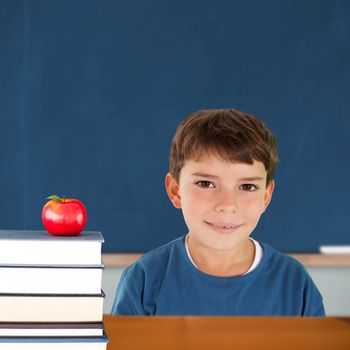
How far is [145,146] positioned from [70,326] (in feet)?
8.82

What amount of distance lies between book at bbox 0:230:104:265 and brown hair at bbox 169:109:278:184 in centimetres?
71

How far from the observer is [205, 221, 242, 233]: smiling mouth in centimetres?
135

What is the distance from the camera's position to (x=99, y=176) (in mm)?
3318

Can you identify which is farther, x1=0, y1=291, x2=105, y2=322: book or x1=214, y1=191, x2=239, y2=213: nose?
x1=214, y1=191, x2=239, y2=213: nose

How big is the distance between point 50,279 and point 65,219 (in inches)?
4.4

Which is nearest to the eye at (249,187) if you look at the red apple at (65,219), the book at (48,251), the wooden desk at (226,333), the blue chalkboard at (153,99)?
the wooden desk at (226,333)

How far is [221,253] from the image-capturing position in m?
1.48

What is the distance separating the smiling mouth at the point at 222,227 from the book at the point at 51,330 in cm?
70

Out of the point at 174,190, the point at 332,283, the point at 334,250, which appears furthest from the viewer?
the point at 332,283

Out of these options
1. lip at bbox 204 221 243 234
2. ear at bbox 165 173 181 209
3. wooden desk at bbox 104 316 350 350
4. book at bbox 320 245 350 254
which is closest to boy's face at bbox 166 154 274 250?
lip at bbox 204 221 243 234

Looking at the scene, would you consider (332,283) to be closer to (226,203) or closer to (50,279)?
(226,203)

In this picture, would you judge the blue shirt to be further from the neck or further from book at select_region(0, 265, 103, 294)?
book at select_region(0, 265, 103, 294)

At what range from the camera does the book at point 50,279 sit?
65 centimetres

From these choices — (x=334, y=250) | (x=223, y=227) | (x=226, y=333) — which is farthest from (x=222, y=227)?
(x=334, y=250)
